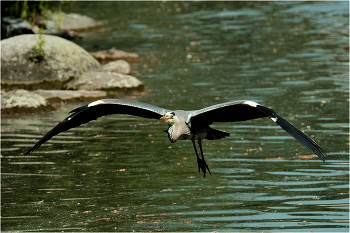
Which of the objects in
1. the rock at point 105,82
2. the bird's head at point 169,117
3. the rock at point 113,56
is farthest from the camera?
the rock at point 113,56

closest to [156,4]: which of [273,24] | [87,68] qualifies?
[273,24]

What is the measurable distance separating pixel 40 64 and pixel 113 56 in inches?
229

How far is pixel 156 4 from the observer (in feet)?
148

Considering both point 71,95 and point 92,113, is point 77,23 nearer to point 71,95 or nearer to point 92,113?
point 71,95

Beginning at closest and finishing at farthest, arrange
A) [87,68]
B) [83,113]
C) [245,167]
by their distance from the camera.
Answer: [83,113]
[245,167]
[87,68]

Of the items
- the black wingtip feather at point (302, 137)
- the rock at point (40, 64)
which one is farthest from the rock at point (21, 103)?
the black wingtip feather at point (302, 137)

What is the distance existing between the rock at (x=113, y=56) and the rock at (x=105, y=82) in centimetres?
563

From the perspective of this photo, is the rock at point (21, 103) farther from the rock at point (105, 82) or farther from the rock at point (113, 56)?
the rock at point (113, 56)

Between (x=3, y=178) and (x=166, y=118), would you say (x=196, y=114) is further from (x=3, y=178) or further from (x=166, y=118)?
(x=3, y=178)

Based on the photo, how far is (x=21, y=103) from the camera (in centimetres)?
1756

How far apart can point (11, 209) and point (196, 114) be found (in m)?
3.97

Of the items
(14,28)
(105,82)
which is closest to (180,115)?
(105,82)

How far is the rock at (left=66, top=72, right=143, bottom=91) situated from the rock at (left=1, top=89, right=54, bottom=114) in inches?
93.7

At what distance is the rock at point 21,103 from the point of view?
17.5 m
